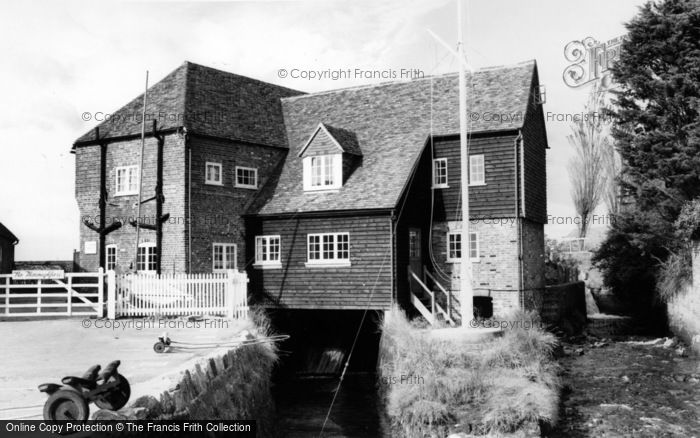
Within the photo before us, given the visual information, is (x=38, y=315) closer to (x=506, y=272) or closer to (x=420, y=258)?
(x=420, y=258)

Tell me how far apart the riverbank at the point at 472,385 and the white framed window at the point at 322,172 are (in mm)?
7797

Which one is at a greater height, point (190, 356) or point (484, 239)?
point (484, 239)

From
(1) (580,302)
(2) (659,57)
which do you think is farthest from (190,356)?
(1) (580,302)

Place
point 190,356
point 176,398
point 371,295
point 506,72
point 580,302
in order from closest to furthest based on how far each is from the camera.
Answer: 1. point 176,398
2. point 190,356
3. point 371,295
4. point 506,72
5. point 580,302

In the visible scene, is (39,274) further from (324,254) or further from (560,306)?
(560,306)

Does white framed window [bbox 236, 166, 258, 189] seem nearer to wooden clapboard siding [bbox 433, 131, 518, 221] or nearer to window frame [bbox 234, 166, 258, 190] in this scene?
window frame [bbox 234, 166, 258, 190]

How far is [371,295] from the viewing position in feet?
77.0

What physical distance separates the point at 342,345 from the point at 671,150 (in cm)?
1439

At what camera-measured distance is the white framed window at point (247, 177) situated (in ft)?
87.9

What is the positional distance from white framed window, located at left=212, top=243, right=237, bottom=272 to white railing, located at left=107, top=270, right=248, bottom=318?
3.07 meters

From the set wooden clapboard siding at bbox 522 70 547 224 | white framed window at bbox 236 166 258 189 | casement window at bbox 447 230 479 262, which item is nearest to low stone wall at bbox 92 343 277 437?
casement window at bbox 447 230 479 262

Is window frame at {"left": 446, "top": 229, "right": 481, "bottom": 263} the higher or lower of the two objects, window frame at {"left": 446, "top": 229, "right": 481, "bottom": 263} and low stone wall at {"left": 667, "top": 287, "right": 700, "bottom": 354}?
the higher

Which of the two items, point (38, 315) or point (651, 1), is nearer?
point (38, 315)

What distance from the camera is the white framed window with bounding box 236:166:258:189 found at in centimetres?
2680
